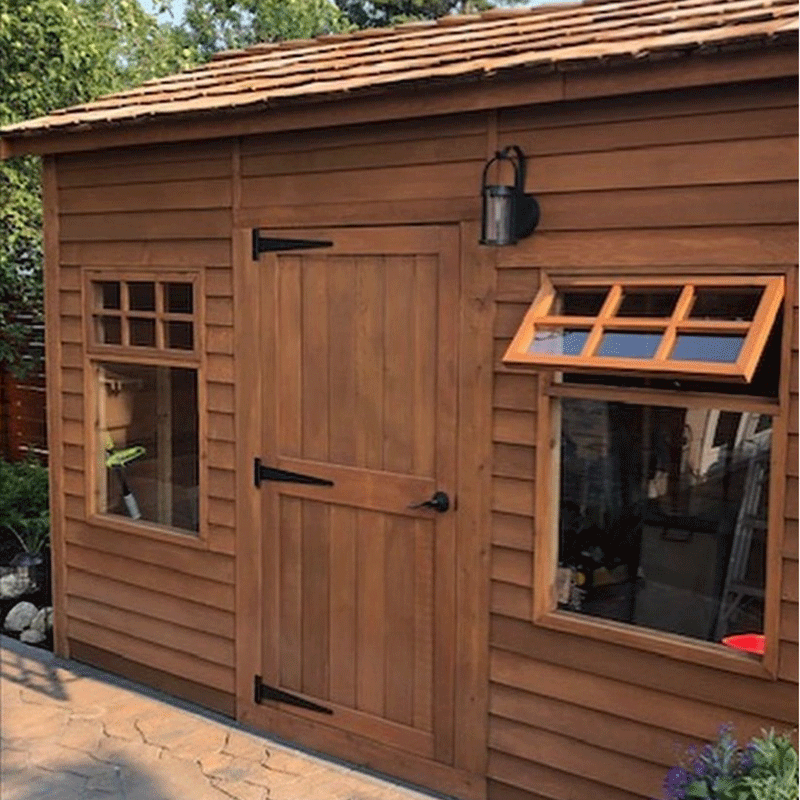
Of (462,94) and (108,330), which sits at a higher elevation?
(462,94)

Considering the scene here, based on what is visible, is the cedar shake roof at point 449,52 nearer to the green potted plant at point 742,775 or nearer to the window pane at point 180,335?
the window pane at point 180,335

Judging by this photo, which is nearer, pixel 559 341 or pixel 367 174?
pixel 559 341

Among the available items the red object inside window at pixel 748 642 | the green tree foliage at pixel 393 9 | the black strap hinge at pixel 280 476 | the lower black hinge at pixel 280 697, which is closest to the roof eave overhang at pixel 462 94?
the black strap hinge at pixel 280 476

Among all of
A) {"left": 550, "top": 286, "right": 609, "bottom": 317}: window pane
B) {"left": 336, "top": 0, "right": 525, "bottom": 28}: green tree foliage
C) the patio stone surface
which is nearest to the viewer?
{"left": 550, "top": 286, "right": 609, "bottom": 317}: window pane

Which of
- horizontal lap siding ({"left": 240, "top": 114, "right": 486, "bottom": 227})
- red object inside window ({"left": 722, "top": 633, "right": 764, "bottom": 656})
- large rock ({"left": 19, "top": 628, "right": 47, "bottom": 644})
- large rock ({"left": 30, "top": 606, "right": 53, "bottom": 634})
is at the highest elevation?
horizontal lap siding ({"left": 240, "top": 114, "right": 486, "bottom": 227})

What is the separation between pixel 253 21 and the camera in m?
19.3

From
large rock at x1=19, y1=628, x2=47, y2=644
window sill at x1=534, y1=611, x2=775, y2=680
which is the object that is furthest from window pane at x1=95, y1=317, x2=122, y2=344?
window sill at x1=534, y1=611, x2=775, y2=680

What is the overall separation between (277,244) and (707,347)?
2034mm

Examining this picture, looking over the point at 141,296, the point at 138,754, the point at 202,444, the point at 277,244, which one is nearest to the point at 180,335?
the point at 141,296

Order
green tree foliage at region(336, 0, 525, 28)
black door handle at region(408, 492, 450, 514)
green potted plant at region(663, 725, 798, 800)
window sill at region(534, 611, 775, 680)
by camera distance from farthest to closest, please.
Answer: green tree foliage at region(336, 0, 525, 28) → black door handle at region(408, 492, 450, 514) → window sill at region(534, 611, 775, 680) → green potted plant at region(663, 725, 798, 800)

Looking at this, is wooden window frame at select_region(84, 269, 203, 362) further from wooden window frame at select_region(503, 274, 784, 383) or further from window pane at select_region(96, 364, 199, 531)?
wooden window frame at select_region(503, 274, 784, 383)

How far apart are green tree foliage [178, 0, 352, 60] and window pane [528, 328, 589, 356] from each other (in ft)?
37.3

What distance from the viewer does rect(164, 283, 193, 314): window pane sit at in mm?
A: 5070

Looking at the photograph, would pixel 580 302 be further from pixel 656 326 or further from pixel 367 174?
pixel 367 174
